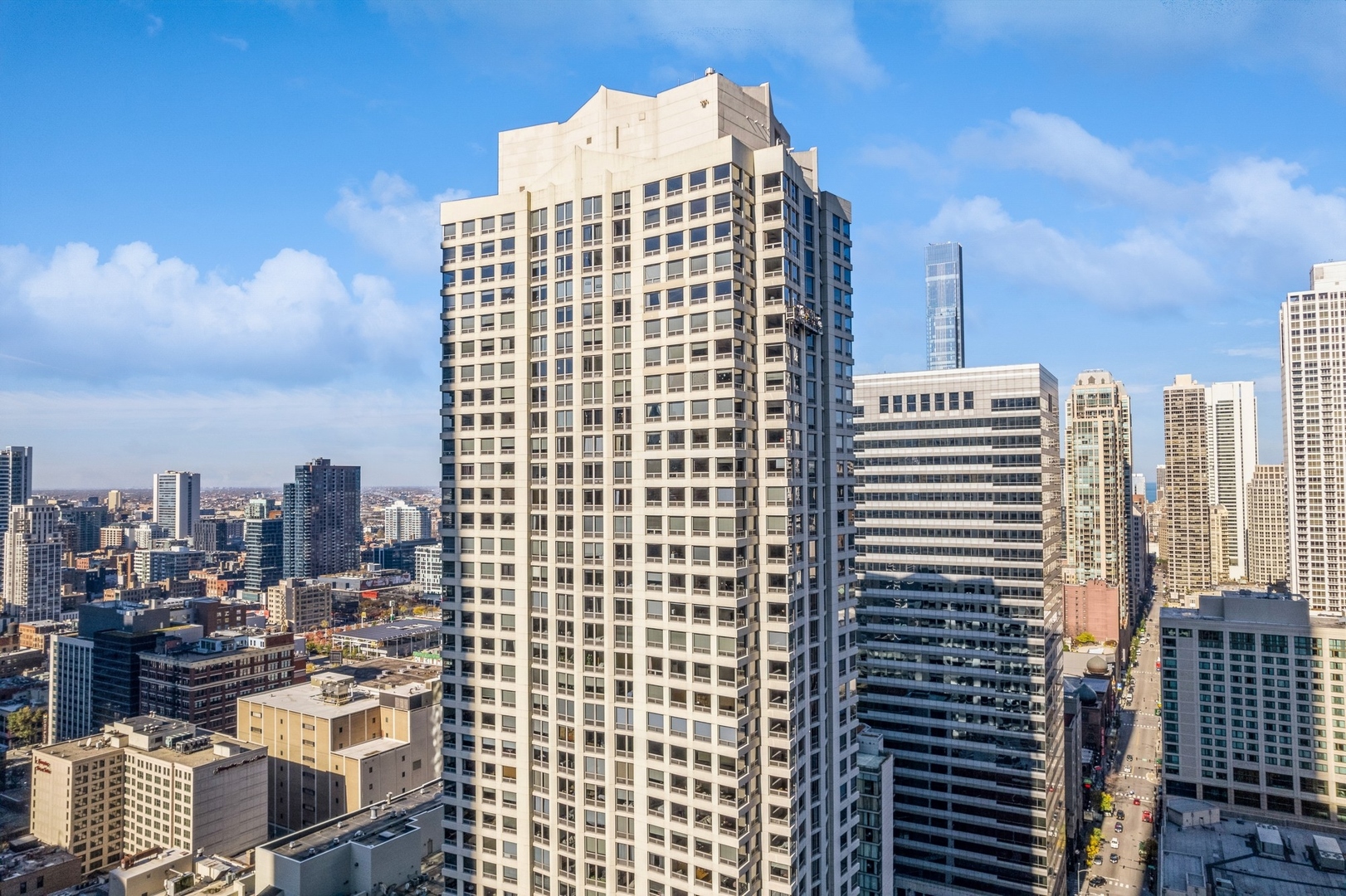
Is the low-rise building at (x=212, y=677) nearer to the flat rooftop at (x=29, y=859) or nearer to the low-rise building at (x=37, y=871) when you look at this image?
the flat rooftop at (x=29, y=859)

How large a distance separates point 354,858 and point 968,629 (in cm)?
6796

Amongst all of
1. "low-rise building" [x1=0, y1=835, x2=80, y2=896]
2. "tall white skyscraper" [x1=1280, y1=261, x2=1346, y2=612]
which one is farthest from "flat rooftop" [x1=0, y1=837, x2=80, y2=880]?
"tall white skyscraper" [x1=1280, y1=261, x2=1346, y2=612]

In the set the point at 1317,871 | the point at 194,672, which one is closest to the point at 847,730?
the point at 1317,871

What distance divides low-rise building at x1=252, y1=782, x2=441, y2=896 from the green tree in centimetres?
12028

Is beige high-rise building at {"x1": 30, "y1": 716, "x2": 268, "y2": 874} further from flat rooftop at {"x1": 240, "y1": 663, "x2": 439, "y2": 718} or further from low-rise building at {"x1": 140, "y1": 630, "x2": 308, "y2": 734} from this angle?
low-rise building at {"x1": 140, "y1": 630, "x2": 308, "y2": 734}

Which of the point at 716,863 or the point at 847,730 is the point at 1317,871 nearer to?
the point at 847,730

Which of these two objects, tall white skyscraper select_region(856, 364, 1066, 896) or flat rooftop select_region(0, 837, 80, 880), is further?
flat rooftop select_region(0, 837, 80, 880)

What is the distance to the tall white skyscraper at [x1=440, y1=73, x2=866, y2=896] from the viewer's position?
42375 millimetres

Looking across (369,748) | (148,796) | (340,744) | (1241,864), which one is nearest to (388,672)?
(340,744)

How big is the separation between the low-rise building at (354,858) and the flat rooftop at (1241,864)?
76.1 meters

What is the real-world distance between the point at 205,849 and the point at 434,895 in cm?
4584

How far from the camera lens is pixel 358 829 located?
83875mm

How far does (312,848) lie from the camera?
254 ft

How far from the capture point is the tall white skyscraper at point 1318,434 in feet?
595
